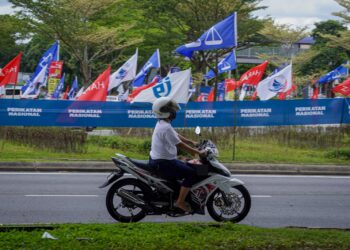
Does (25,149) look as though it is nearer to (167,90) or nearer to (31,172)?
(31,172)

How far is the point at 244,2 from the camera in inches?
1476

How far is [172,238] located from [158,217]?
3215 millimetres

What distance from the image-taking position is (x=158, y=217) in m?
10.1

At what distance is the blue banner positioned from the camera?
19.2 m

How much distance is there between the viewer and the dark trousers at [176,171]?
354 inches

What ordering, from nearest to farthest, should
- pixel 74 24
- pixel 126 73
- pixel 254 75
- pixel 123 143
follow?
pixel 123 143 < pixel 254 75 < pixel 126 73 < pixel 74 24

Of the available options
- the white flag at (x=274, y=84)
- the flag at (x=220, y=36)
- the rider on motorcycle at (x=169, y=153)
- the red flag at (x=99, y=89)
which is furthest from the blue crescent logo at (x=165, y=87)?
the rider on motorcycle at (x=169, y=153)

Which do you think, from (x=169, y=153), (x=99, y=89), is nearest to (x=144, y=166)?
(x=169, y=153)

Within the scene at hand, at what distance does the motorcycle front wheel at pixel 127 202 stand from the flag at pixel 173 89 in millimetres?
9314

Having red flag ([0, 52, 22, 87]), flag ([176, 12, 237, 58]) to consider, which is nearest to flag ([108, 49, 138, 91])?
red flag ([0, 52, 22, 87])

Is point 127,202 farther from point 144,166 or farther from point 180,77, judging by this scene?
point 180,77

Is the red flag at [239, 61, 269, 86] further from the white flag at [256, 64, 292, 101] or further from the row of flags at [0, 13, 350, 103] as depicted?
the white flag at [256, 64, 292, 101]

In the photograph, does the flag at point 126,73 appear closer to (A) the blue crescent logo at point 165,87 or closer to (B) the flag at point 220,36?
(A) the blue crescent logo at point 165,87

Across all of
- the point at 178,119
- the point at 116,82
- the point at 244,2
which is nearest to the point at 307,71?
the point at 244,2
